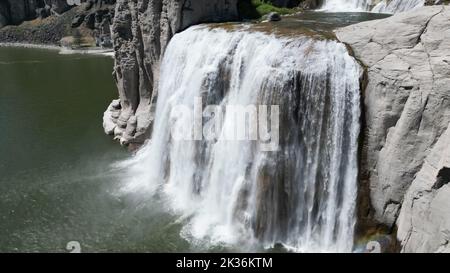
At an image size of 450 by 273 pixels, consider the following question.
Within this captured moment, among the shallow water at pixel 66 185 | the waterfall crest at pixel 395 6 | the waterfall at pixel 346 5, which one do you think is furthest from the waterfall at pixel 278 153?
the waterfall at pixel 346 5

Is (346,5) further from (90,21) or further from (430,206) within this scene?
(90,21)

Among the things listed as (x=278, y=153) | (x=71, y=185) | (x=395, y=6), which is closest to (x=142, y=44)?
(x=71, y=185)

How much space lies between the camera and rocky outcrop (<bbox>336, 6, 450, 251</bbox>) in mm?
12852

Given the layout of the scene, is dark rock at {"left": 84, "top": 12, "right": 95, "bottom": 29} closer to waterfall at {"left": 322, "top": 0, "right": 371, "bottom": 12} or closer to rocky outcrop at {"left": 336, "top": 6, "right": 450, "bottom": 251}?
waterfall at {"left": 322, "top": 0, "right": 371, "bottom": 12}

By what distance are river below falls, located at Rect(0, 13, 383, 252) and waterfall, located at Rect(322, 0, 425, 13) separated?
2.16 meters

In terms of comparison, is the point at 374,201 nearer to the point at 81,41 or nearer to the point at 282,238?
the point at 282,238

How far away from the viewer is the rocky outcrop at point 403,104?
1285 centimetres

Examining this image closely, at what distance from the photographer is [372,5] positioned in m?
27.9

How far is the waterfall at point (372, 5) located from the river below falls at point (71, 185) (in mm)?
A: 2160

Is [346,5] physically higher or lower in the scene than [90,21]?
higher

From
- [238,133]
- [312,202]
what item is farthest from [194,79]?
[312,202]

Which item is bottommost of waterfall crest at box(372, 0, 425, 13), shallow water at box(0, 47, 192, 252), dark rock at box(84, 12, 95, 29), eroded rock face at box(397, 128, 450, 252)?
shallow water at box(0, 47, 192, 252)

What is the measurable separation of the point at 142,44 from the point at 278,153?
1474 cm

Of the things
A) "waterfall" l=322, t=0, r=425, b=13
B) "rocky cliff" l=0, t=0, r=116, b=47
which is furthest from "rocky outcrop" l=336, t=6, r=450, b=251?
"rocky cliff" l=0, t=0, r=116, b=47
